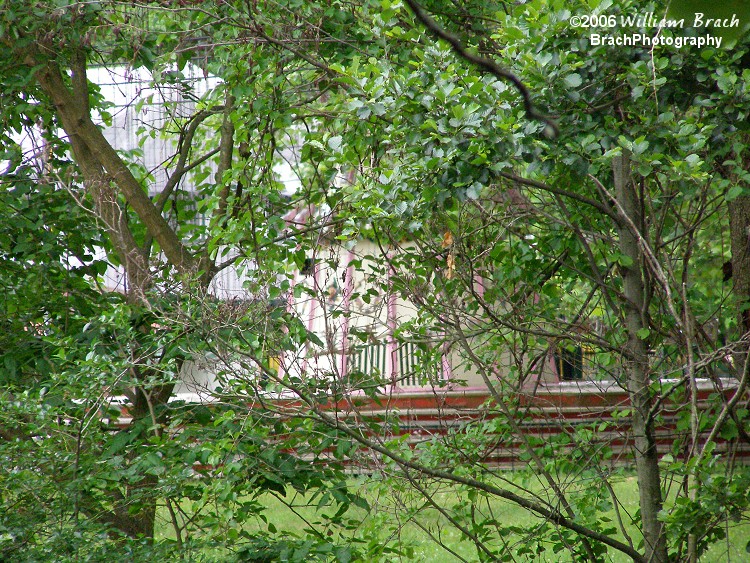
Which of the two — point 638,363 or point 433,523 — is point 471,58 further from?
point 433,523

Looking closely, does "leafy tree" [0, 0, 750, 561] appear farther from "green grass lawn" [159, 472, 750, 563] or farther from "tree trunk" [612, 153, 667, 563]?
"green grass lawn" [159, 472, 750, 563]

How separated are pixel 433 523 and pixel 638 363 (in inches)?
141

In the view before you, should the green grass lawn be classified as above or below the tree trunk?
below

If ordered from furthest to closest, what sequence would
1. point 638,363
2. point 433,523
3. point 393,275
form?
point 433,523, point 393,275, point 638,363

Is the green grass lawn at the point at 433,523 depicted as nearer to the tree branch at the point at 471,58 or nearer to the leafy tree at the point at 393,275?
the leafy tree at the point at 393,275

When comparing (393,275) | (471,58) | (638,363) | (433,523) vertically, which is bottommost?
(433,523)

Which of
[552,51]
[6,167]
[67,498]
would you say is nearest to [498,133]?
[552,51]

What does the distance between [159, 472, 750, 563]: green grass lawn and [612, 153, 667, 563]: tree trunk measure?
0.21 metres

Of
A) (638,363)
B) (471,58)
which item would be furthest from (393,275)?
(471,58)

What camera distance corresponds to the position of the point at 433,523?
282 inches

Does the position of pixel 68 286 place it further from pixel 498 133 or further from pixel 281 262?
pixel 498 133

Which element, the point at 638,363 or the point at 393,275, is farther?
the point at 393,275

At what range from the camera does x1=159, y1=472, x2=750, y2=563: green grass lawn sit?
165 inches

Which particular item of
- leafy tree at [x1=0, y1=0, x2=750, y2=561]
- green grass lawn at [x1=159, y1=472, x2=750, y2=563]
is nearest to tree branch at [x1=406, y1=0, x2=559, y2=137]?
leafy tree at [x1=0, y1=0, x2=750, y2=561]
